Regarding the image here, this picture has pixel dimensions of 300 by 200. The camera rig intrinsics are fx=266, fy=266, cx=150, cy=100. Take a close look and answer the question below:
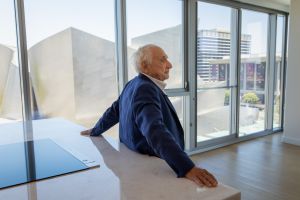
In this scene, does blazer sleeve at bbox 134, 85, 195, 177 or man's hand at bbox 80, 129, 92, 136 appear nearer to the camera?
blazer sleeve at bbox 134, 85, 195, 177

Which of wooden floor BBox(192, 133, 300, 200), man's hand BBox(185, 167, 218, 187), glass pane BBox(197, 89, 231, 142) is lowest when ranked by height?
wooden floor BBox(192, 133, 300, 200)

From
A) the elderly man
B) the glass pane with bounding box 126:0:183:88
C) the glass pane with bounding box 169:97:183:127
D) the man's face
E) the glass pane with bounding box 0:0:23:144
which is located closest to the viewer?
the elderly man

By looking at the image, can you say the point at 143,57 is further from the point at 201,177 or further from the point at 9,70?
the point at 9,70

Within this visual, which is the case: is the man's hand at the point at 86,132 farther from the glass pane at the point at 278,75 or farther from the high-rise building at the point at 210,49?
the glass pane at the point at 278,75

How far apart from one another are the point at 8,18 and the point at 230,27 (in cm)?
347

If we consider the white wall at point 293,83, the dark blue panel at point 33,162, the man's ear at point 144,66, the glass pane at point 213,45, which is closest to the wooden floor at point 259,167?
the white wall at point 293,83

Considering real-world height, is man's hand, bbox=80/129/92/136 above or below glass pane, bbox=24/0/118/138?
below

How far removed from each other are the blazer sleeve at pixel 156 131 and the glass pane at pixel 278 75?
5012mm

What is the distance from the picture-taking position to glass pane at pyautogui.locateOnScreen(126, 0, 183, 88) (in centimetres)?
348

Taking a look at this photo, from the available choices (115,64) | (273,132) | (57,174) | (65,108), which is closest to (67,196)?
(57,174)

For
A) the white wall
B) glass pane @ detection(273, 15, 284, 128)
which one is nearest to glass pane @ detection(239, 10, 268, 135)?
glass pane @ detection(273, 15, 284, 128)

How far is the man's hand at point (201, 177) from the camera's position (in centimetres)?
96

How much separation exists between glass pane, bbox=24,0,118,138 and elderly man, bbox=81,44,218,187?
145 centimetres

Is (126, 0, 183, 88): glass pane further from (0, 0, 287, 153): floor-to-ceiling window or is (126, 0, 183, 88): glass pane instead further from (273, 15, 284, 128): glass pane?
(273, 15, 284, 128): glass pane
